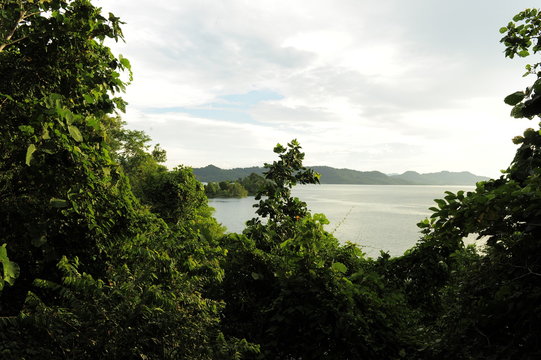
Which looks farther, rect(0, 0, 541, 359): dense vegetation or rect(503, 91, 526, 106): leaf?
rect(503, 91, 526, 106): leaf

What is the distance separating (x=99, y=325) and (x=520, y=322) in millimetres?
3556

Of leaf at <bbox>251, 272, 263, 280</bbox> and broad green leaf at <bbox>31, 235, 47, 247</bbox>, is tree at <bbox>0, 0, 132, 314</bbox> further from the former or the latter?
leaf at <bbox>251, 272, 263, 280</bbox>

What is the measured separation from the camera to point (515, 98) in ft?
10.2

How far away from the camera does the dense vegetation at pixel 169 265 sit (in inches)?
109

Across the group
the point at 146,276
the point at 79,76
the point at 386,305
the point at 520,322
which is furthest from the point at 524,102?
the point at 79,76

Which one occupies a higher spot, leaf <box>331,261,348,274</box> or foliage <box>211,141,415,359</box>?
leaf <box>331,261,348,274</box>

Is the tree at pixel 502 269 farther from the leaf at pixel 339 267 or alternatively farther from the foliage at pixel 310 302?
the leaf at pixel 339 267

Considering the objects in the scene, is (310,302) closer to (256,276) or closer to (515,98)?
(256,276)

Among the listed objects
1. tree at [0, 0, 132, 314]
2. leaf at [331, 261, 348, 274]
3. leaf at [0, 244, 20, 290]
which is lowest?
leaf at [331, 261, 348, 274]

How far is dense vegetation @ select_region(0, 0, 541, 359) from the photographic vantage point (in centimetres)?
278

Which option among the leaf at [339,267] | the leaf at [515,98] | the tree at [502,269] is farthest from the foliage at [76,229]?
the leaf at [515,98]

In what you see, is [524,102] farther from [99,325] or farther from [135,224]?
[135,224]

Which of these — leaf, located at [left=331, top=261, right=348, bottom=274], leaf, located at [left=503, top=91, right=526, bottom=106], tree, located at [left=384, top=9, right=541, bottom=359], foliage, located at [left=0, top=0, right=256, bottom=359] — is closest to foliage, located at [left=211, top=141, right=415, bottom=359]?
leaf, located at [left=331, top=261, right=348, bottom=274]

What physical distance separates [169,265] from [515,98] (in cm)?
422
